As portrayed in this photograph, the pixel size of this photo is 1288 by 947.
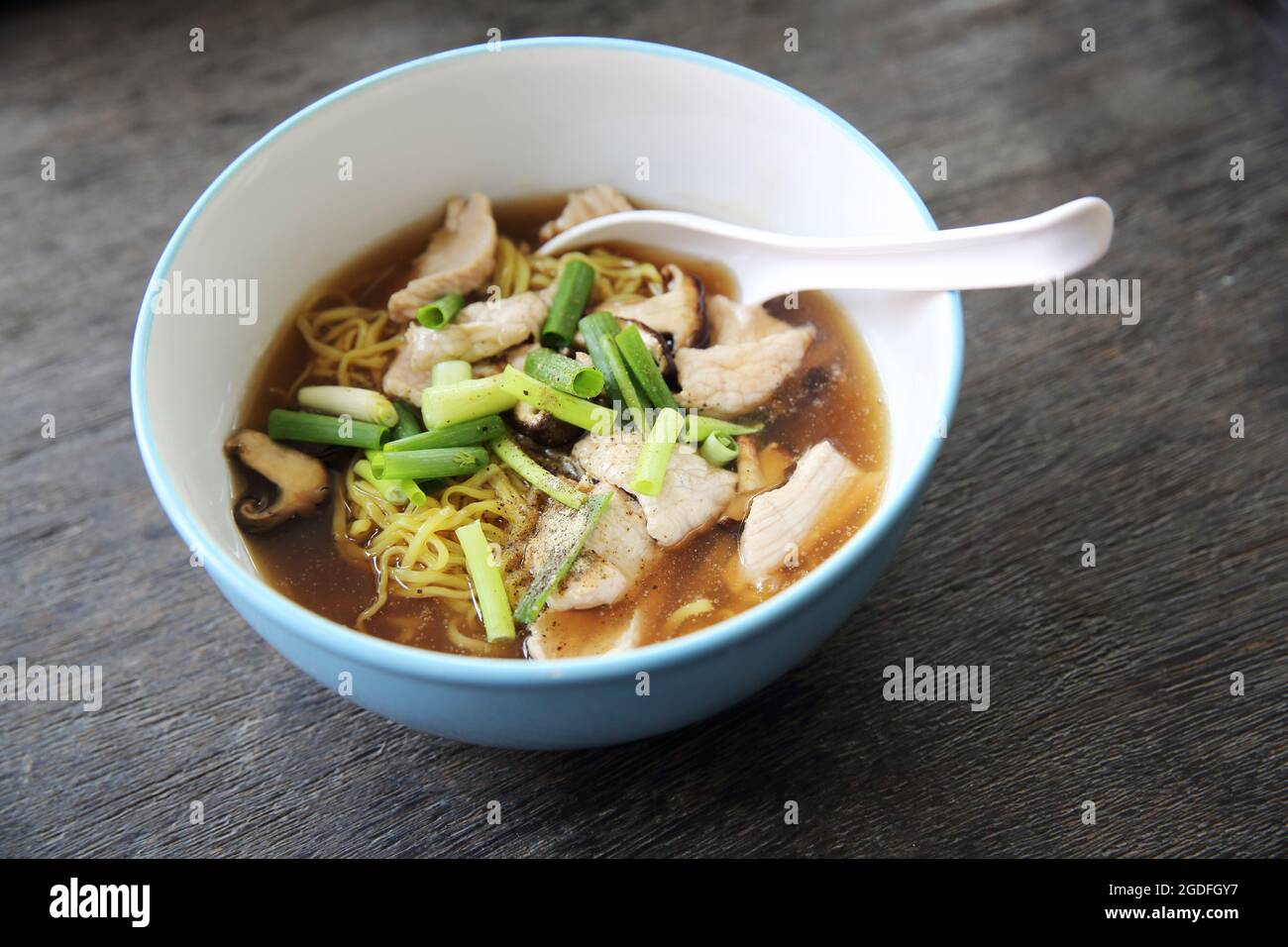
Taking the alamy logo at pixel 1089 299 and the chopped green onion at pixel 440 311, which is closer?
the chopped green onion at pixel 440 311

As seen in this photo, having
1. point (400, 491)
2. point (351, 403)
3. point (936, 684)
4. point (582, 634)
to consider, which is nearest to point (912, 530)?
point (936, 684)

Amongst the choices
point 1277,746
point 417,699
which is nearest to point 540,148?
point 417,699

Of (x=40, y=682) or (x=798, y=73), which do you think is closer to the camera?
(x=40, y=682)

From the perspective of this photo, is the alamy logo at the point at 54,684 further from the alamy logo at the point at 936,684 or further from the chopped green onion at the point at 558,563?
the alamy logo at the point at 936,684

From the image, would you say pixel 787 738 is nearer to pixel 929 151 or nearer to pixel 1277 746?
pixel 1277 746

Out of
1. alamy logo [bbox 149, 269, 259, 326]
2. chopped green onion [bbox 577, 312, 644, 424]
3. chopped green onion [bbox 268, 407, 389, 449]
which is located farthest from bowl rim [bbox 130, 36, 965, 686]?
chopped green onion [bbox 577, 312, 644, 424]

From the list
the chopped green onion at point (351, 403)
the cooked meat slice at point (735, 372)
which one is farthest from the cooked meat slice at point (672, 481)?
the chopped green onion at point (351, 403)

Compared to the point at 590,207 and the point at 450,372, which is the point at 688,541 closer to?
the point at 450,372
